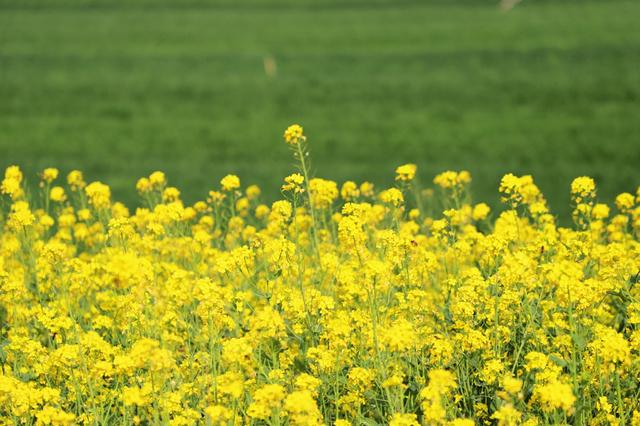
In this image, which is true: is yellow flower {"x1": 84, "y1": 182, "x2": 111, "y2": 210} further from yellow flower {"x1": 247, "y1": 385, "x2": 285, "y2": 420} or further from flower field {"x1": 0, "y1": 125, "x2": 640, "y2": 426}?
yellow flower {"x1": 247, "y1": 385, "x2": 285, "y2": 420}

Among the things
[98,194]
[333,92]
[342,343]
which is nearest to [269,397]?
[342,343]

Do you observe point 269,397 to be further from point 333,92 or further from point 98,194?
point 333,92

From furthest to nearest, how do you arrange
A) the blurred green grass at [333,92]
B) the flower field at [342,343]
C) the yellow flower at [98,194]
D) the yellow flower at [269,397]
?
1. the blurred green grass at [333,92]
2. the yellow flower at [98,194]
3. the flower field at [342,343]
4. the yellow flower at [269,397]

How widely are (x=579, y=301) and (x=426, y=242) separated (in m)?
1.93

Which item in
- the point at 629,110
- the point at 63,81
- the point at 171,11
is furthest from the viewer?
the point at 171,11

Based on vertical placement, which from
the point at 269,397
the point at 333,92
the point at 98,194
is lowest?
the point at 269,397

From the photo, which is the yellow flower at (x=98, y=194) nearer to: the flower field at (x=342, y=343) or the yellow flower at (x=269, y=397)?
the flower field at (x=342, y=343)

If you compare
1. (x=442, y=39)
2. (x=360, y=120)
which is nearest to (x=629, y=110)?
(x=360, y=120)

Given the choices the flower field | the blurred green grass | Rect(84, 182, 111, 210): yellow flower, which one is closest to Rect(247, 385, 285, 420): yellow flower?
the flower field

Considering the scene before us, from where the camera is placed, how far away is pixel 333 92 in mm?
18484

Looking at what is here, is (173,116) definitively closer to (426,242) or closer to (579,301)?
(426,242)

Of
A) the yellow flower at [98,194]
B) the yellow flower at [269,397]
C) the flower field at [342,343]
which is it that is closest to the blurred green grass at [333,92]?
the yellow flower at [98,194]

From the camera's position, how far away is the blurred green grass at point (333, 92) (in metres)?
13.9

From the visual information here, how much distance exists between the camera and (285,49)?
889 inches
